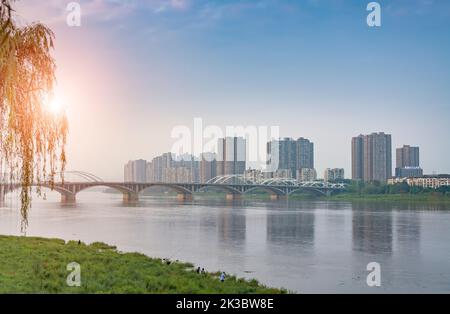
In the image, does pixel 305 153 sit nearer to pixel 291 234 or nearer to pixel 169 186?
pixel 169 186

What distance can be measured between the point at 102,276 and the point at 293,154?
14646 centimetres

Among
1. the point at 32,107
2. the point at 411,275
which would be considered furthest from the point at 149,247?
the point at 32,107

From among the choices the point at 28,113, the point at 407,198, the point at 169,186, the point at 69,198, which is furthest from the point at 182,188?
the point at 28,113

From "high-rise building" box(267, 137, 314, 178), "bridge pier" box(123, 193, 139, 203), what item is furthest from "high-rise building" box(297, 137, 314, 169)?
"bridge pier" box(123, 193, 139, 203)

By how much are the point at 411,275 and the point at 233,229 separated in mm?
17797

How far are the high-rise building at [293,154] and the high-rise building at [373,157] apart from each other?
15.4 meters

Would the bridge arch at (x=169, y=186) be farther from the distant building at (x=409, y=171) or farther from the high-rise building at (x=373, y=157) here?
the distant building at (x=409, y=171)

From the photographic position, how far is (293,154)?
15550 cm

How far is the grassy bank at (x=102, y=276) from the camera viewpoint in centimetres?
967

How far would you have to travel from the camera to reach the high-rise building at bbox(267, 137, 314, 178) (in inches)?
5945

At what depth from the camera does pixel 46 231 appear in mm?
29734
